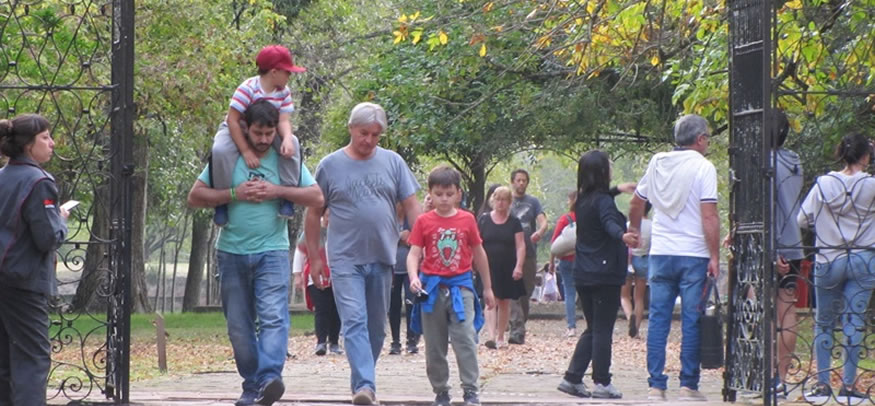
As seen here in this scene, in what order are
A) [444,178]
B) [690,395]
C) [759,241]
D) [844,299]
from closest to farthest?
[759,241] → [444,178] → [844,299] → [690,395]

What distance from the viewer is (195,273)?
43906mm

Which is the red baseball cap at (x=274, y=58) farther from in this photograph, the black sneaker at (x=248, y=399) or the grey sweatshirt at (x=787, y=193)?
the grey sweatshirt at (x=787, y=193)

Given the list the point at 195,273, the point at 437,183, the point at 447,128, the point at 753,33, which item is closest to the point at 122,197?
the point at 437,183

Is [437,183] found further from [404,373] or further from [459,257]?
[404,373]

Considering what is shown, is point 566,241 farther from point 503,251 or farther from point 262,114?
point 262,114

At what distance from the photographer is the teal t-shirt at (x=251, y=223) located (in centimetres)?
874

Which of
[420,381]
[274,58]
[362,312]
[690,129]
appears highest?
[274,58]

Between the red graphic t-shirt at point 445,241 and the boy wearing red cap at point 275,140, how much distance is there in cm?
101

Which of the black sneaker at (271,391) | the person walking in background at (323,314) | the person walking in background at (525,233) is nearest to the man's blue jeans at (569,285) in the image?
the person walking in background at (525,233)

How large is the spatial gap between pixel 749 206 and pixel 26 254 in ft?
14.8

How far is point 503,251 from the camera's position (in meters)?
16.1

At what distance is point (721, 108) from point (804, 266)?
333 centimetres

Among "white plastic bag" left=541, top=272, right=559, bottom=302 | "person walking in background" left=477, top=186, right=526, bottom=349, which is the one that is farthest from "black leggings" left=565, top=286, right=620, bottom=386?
"white plastic bag" left=541, top=272, right=559, bottom=302

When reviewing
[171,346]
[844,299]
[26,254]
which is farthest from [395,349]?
[26,254]
